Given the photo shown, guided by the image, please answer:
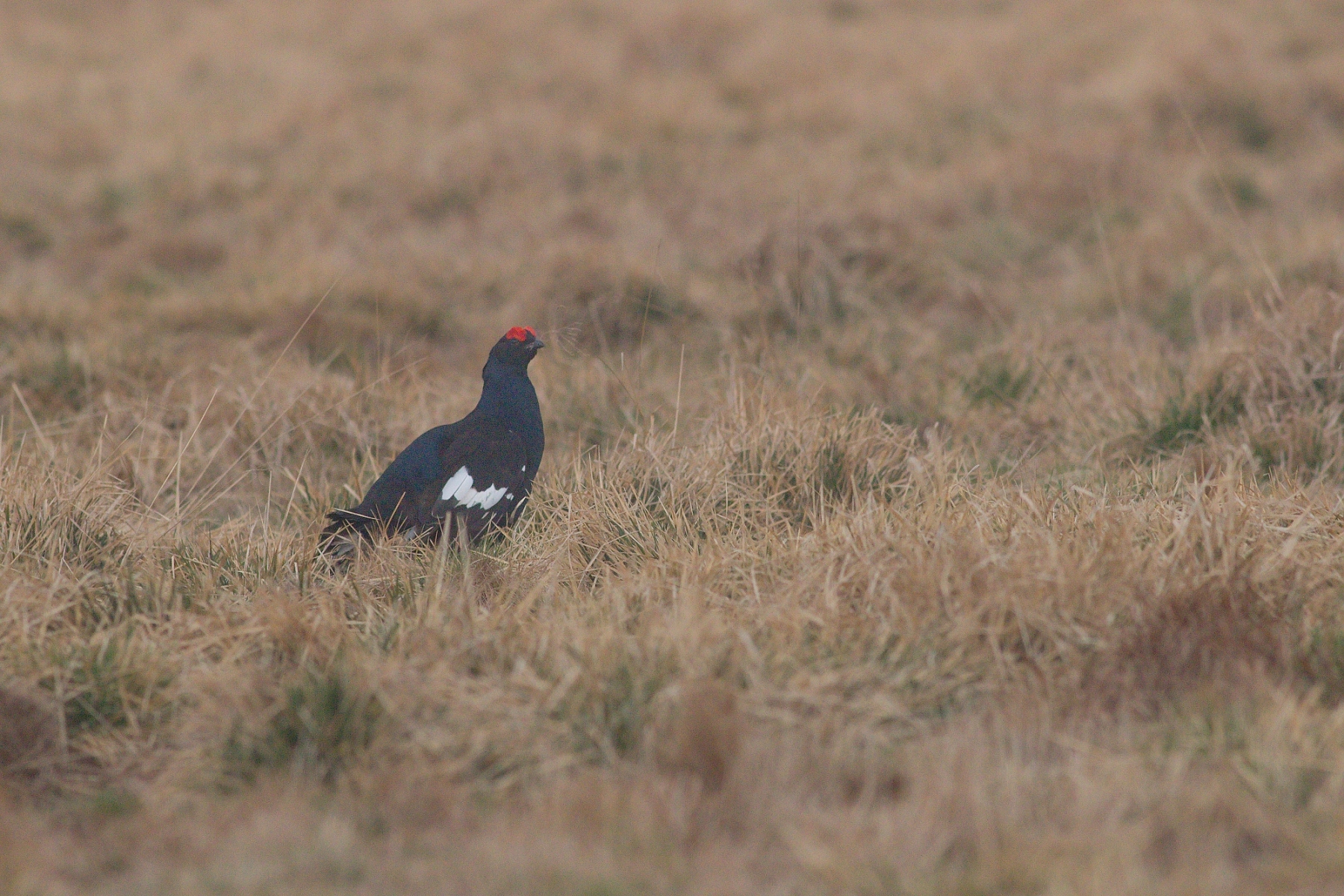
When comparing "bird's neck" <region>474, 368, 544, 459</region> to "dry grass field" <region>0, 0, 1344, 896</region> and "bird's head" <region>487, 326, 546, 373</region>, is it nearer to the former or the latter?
"bird's head" <region>487, 326, 546, 373</region>

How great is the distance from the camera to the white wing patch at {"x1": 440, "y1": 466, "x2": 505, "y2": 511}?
150 inches

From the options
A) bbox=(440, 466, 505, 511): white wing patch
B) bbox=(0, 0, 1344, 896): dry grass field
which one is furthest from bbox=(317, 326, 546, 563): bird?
bbox=(0, 0, 1344, 896): dry grass field

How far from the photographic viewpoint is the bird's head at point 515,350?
416 cm

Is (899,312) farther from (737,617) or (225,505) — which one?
(737,617)

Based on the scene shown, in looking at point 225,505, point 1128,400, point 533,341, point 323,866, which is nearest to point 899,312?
point 1128,400

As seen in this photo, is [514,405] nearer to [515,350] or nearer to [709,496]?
[515,350]

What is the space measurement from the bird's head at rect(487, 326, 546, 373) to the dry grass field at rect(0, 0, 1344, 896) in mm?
392

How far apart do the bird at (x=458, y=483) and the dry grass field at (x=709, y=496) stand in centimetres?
10

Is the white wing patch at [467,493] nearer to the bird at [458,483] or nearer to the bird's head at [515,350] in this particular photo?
the bird at [458,483]

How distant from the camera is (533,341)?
13.8 feet

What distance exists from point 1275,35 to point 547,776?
9.52 metres

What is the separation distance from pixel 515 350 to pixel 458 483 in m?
0.53

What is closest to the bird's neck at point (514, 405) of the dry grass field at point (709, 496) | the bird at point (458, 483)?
the bird at point (458, 483)

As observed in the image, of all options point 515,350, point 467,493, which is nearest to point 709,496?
point 467,493
